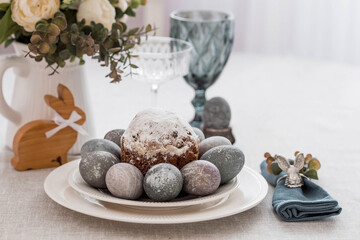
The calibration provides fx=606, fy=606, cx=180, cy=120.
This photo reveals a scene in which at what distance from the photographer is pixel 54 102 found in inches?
47.8

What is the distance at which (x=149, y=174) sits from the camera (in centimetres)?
92

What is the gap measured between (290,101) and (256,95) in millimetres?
103

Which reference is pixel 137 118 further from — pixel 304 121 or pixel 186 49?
pixel 304 121

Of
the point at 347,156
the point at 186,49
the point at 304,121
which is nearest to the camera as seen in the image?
the point at 347,156

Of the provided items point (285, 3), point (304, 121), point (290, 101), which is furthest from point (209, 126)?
point (285, 3)

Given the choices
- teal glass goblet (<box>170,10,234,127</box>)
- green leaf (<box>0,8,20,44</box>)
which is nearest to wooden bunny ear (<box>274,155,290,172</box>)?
teal glass goblet (<box>170,10,234,127</box>)

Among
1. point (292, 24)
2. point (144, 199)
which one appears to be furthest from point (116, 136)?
point (292, 24)

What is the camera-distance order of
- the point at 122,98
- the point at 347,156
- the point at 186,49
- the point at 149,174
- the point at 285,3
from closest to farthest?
the point at 149,174 → the point at 347,156 → the point at 186,49 → the point at 122,98 → the point at 285,3

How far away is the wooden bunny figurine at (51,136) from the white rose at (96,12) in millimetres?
152

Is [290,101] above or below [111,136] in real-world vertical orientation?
below

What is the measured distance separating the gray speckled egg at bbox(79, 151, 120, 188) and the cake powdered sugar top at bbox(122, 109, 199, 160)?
0.05m

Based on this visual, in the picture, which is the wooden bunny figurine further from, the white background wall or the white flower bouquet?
the white background wall

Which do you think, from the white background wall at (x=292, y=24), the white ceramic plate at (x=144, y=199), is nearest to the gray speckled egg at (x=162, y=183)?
the white ceramic plate at (x=144, y=199)

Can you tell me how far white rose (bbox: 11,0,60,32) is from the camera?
43.8 inches
